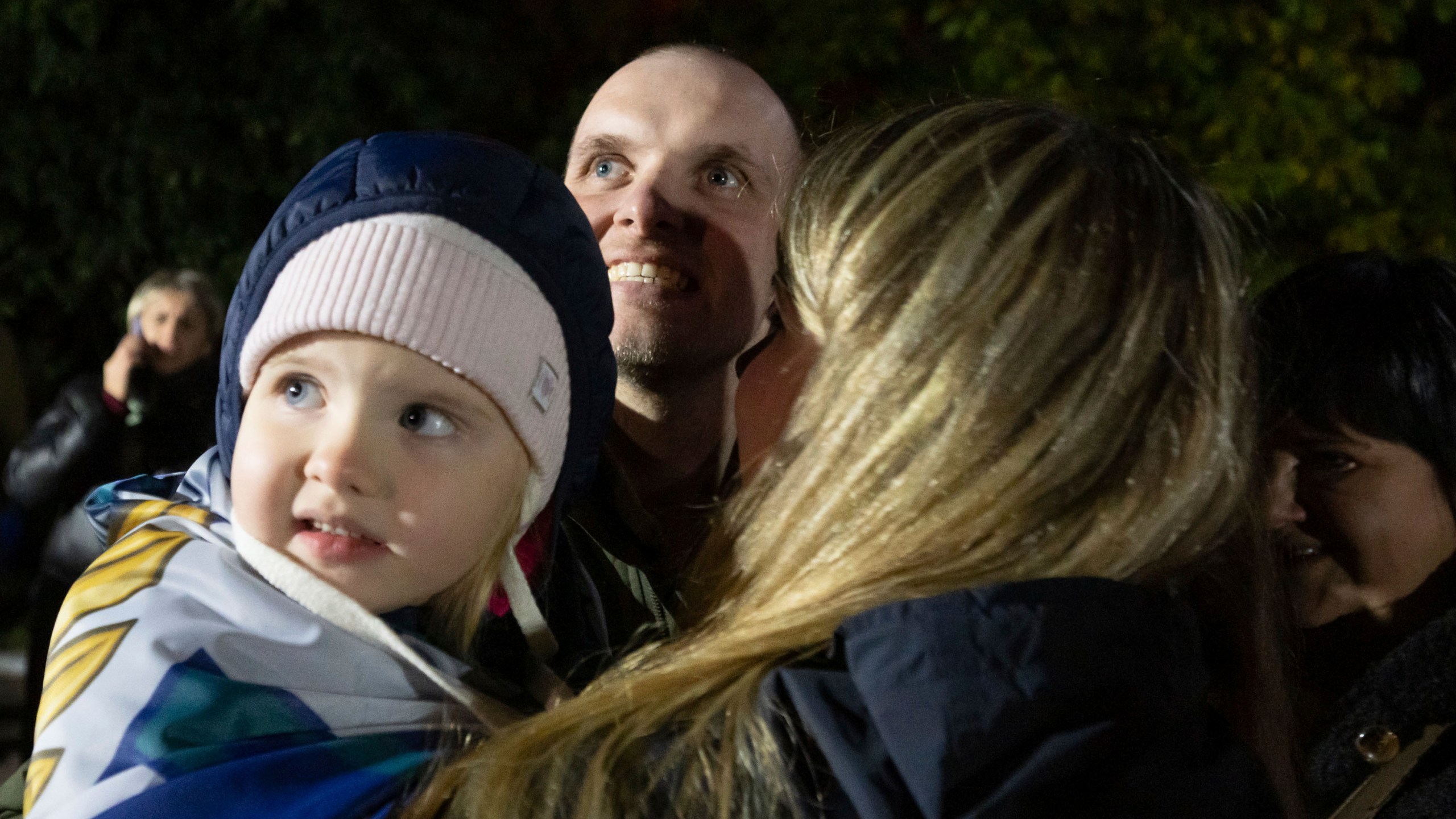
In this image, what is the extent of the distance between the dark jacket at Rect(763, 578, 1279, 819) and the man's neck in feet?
5.24

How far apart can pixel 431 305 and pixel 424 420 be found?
5.4 inches

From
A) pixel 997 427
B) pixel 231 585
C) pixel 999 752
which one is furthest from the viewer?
pixel 231 585

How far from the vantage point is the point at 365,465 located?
163cm

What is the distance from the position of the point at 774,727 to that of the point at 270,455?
70cm

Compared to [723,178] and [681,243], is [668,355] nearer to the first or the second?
[681,243]

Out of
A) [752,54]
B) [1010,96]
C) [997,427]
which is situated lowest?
[997,427]

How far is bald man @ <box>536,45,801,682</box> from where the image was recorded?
2.79 metres

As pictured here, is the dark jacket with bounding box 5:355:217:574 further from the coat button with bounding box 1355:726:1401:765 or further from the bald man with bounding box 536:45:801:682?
the coat button with bounding box 1355:726:1401:765

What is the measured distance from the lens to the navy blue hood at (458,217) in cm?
173

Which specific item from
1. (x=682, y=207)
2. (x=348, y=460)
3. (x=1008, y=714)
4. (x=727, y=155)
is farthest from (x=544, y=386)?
(x=727, y=155)

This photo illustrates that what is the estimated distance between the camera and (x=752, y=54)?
7980 millimetres

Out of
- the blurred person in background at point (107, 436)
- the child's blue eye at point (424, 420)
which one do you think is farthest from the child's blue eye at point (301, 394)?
the blurred person in background at point (107, 436)

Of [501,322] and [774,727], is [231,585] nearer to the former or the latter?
[501,322]

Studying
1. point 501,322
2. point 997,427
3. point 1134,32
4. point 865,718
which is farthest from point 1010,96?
point 1134,32
